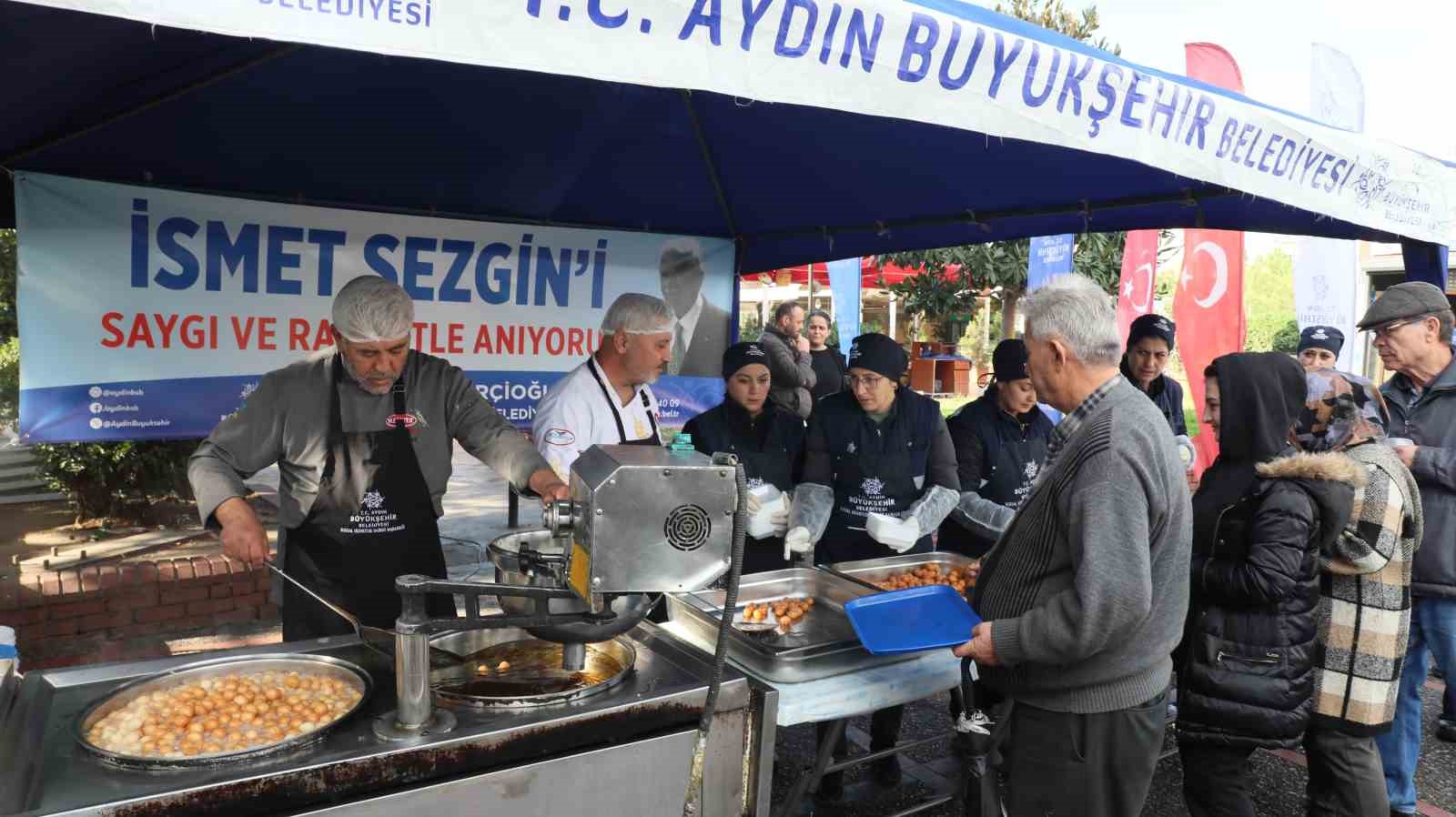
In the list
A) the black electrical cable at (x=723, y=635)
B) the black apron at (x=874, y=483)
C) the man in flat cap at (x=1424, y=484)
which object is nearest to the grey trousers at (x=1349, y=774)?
the man in flat cap at (x=1424, y=484)

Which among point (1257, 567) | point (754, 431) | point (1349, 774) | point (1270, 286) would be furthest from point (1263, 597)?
point (1270, 286)

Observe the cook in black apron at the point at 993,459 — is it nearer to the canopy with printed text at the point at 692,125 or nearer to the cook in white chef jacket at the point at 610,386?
the canopy with printed text at the point at 692,125

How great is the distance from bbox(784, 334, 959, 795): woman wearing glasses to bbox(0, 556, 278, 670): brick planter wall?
2.40 metres

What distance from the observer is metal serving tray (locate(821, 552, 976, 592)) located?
111 inches

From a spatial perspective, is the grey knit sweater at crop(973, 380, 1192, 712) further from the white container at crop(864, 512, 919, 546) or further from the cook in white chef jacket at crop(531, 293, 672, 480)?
the cook in white chef jacket at crop(531, 293, 672, 480)

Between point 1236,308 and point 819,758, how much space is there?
6.29 metres

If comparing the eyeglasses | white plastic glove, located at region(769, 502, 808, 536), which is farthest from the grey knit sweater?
the eyeglasses

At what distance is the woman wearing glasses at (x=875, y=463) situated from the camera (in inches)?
126

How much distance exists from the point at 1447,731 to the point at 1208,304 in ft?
12.7

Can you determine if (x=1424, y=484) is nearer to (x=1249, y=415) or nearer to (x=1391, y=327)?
(x=1391, y=327)

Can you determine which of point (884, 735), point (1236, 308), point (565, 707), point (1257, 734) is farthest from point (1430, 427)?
point (1236, 308)

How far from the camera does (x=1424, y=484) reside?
3.11 m

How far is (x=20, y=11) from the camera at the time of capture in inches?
72.6

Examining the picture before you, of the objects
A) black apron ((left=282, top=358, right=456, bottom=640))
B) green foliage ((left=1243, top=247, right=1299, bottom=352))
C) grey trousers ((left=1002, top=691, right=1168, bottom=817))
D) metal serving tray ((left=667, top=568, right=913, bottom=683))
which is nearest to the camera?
grey trousers ((left=1002, top=691, right=1168, bottom=817))
